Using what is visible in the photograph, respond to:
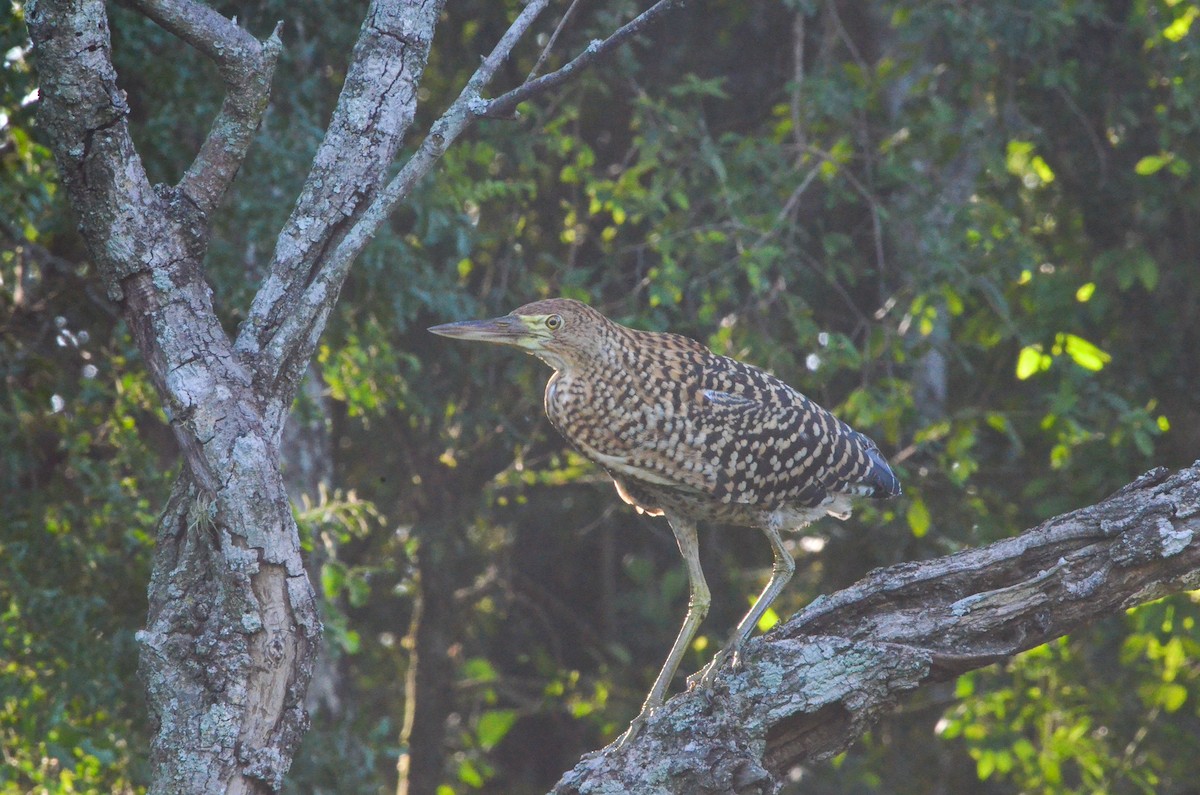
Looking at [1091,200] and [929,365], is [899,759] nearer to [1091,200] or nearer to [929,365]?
[929,365]

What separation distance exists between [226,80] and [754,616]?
1954mm

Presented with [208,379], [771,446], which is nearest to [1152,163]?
[771,446]

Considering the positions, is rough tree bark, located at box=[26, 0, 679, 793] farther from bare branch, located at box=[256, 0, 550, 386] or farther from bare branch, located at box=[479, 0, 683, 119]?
bare branch, located at box=[479, 0, 683, 119]

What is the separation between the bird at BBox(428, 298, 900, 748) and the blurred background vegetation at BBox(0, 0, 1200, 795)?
133 centimetres

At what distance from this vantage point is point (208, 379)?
2793 millimetres

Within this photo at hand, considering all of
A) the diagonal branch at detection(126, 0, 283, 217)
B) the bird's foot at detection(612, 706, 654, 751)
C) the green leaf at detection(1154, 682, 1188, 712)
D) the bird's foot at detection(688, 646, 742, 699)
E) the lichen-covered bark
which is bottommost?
the green leaf at detection(1154, 682, 1188, 712)

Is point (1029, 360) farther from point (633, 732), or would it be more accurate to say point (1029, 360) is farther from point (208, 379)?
point (208, 379)

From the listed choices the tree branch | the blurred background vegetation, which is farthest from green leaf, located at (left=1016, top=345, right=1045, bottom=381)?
the tree branch

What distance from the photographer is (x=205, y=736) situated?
2750 millimetres

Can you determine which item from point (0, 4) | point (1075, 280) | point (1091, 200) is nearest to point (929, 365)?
point (1075, 280)

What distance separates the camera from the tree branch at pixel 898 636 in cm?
319

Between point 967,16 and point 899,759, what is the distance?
4163 millimetres

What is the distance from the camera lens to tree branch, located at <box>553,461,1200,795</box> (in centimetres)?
319

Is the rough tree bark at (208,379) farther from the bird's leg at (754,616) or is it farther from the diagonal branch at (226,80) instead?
the bird's leg at (754,616)
